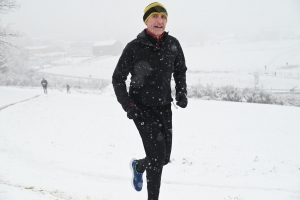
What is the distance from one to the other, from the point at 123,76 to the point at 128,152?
9550 millimetres

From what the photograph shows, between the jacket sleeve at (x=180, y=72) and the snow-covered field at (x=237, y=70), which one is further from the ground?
the snow-covered field at (x=237, y=70)

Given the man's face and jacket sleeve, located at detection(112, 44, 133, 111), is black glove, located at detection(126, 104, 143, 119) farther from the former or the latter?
the man's face

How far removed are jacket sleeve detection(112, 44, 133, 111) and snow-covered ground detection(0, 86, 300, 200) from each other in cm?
188

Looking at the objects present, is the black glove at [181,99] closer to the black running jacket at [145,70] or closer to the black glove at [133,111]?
the black running jacket at [145,70]

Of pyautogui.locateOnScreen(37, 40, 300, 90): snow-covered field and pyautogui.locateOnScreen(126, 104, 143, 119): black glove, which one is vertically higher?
pyautogui.locateOnScreen(37, 40, 300, 90): snow-covered field

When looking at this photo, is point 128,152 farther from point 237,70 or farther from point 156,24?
point 237,70

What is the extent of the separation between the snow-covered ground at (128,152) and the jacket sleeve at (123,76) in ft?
6.17

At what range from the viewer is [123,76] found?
2771 mm

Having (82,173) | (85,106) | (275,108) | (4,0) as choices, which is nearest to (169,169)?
(82,173)

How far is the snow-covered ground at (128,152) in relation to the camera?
541 centimetres

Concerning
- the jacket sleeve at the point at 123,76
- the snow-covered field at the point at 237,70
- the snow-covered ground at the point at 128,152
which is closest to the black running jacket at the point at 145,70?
the jacket sleeve at the point at 123,76

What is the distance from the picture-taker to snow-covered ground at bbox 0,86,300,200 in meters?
5.41

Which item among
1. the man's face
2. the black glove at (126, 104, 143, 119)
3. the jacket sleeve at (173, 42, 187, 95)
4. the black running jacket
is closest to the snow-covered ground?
the black glove at (126, 104, 143, 119)

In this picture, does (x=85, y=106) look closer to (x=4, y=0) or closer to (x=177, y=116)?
(x=177, y=116)
